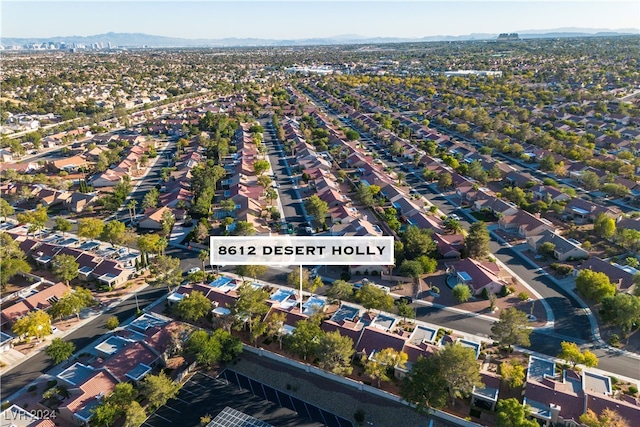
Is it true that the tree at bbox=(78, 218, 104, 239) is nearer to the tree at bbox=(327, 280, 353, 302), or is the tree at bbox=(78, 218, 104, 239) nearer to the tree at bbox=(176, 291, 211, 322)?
the tree at bbox=(176, 291, 211, 322)

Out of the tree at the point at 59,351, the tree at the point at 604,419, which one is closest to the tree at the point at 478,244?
the tree at the point at 604,419

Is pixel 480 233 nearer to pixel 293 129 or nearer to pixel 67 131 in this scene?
pixel 293 129

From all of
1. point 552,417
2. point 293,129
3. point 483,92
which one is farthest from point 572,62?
point 552,417

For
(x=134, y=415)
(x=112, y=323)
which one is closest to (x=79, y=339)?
(x=112, y=323)

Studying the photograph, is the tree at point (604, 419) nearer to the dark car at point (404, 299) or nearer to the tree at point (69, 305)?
the dark car at point (404, 299)

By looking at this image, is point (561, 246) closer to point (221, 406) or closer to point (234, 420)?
point (234, 420)
